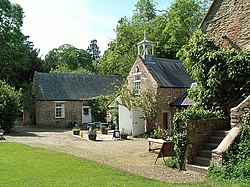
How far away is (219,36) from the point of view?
16609 millimetres

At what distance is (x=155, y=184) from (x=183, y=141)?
3597 millimetres

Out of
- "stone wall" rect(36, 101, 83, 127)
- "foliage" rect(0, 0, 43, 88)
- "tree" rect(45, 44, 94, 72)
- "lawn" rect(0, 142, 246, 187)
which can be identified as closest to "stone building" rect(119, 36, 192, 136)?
"stone wall" rect(36, 101, 83, 127)

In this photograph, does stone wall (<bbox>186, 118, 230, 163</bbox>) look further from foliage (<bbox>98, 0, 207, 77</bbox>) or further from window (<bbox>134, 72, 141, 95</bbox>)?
foliage (<bbox>98, 0, 207, 77</bbox>)

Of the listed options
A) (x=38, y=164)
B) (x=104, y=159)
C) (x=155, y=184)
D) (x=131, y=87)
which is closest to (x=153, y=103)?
(x=131, y=87)

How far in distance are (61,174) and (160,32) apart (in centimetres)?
3604

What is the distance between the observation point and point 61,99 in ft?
122

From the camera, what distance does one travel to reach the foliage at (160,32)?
40406mm

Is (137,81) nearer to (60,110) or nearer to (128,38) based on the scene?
(60,110)

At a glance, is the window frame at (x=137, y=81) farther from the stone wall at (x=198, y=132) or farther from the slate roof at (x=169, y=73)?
the stone wall at (x=198, y=132)

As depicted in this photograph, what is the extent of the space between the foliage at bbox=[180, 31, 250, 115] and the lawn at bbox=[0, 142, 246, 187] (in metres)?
6.23

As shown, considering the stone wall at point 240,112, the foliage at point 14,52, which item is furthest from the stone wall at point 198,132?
the foliage at point 14,52

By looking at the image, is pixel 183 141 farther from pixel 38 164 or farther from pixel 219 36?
pixel 219 36

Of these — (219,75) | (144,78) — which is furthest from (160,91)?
(219,75)

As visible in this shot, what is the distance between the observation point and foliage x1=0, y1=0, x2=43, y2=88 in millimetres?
41372
